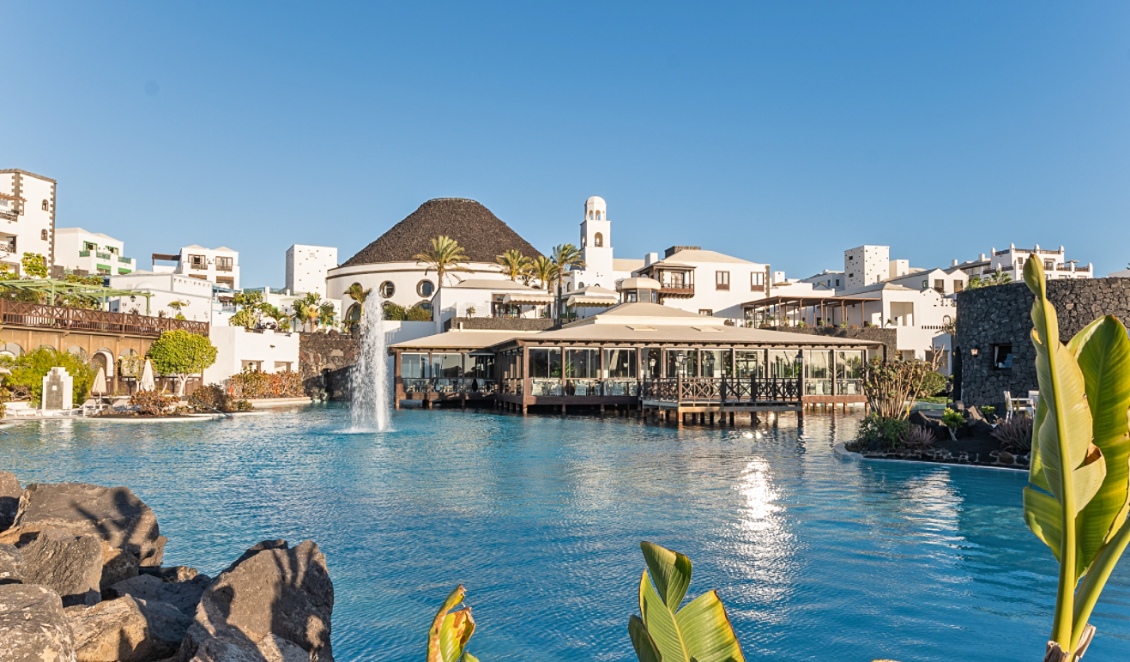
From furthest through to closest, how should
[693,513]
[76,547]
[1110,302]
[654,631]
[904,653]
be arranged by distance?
[1110,302]
[693,513]
[904,653]
[76,547]
[654,631]

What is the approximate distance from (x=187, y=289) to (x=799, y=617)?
162ft

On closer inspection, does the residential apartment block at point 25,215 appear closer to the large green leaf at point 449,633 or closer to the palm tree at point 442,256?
the palm tree at point 442,256

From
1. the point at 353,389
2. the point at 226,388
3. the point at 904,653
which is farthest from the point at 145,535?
the point at 353,389

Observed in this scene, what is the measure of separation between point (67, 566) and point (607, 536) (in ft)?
21.1

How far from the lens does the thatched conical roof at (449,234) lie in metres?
75.9

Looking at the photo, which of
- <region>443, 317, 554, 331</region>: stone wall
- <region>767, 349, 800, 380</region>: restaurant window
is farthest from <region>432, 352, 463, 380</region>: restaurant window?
<region>767, 349, 800, 380</region>: restaurant window

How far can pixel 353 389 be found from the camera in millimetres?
47875

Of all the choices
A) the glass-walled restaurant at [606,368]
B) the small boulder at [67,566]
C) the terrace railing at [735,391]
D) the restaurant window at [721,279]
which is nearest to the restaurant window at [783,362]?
the glass-walled restaurant at [606,368]

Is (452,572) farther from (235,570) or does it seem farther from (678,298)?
(678,298)

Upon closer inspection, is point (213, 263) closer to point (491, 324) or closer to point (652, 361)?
point (491, 324)

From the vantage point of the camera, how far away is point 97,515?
7.20m

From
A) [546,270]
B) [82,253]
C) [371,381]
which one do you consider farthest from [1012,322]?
[82,253]

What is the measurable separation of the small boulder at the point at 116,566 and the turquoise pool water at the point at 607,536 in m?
1.81

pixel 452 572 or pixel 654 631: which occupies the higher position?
pixel 654 631
